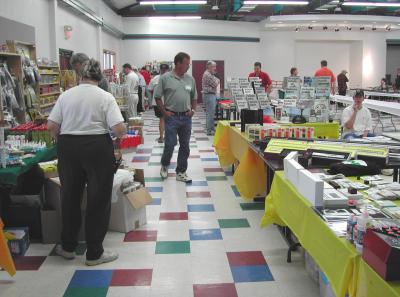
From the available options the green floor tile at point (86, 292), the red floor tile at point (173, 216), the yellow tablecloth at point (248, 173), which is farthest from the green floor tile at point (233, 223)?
the green floor tile at point (86, 292)

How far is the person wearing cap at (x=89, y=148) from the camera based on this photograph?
10.5ft

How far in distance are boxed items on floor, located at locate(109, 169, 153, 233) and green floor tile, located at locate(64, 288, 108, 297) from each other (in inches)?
41.1

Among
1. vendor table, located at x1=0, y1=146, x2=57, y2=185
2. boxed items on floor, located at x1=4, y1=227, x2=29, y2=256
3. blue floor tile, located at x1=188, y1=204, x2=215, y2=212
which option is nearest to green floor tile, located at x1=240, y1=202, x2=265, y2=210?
blue floor tile, located at x1=188, y1=204, x2=215, y2=212

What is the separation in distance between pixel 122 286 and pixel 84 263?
505mm

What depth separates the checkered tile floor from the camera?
2971 millimetres

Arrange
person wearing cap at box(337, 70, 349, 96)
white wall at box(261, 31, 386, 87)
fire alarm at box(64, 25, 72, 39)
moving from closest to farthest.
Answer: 1. fire alarm at box(64, 25, 72, 39)
2. person wearing cap at box(337, 70, 349, 96)
3. white wall at box(261, 31, 386, 87)

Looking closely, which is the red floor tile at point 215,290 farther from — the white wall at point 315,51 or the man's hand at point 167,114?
the white wall at point 315,51

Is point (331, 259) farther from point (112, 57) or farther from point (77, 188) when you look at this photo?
point (112, 57)

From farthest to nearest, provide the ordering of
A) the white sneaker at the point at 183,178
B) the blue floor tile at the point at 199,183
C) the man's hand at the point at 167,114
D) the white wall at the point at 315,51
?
the white wall at the point at 315,51 < the white sneaker at the point at 183,178 < the blue floor tile at the point at 199,183 < the man's hand at the point at 167,114

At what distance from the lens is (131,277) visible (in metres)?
3.16

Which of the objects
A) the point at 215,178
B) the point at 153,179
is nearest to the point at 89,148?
the point at 153,179

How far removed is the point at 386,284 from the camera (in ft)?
5.08

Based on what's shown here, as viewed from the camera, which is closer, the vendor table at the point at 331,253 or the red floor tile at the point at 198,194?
the vendor table at the point at 331,253

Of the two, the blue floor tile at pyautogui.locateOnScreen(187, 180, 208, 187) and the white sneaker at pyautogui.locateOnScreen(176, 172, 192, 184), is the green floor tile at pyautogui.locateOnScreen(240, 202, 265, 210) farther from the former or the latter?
the white sneaker at pyautogui.locateOnScreen(176, 172, 192, 184)
